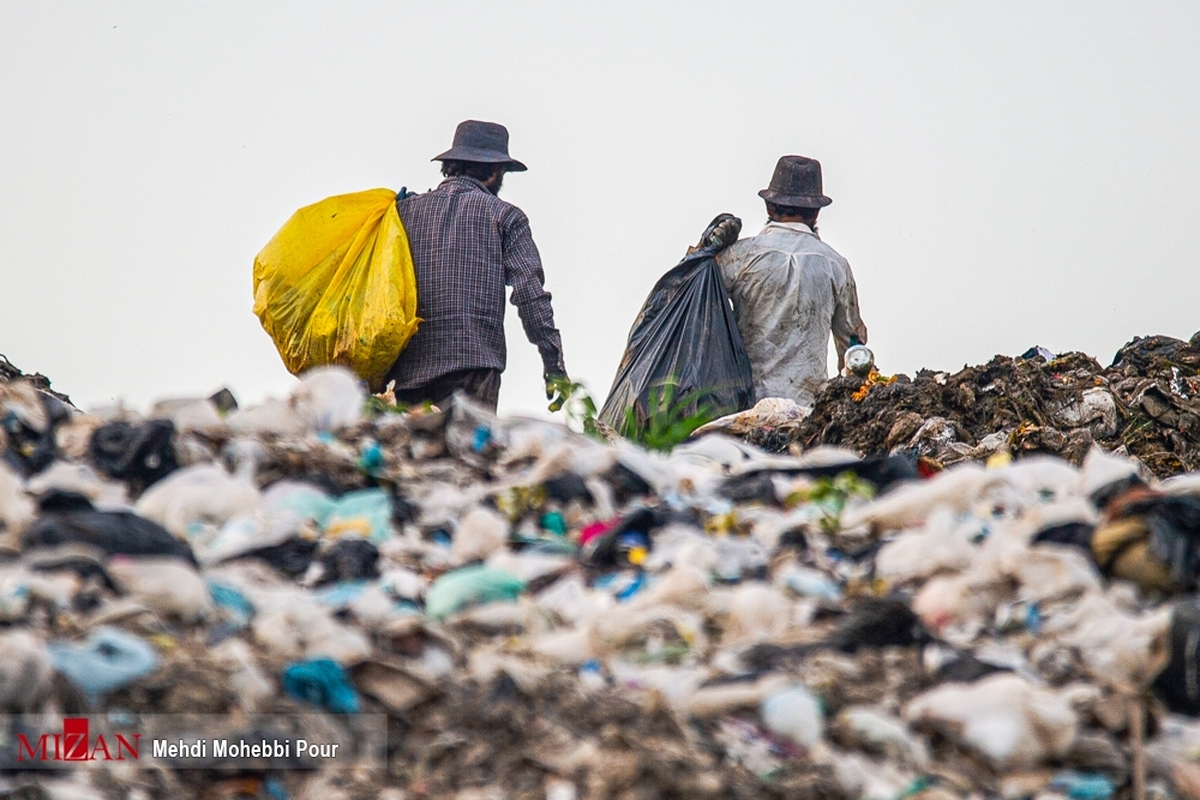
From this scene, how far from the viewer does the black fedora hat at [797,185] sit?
8.09 meters

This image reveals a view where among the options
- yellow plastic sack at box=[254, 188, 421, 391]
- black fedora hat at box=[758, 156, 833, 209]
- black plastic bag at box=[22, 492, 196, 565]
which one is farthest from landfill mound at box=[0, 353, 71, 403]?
black plastic bag at box=[22, 492, 196, 565]

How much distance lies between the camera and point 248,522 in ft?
11.1

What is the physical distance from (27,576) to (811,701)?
132 centimetres

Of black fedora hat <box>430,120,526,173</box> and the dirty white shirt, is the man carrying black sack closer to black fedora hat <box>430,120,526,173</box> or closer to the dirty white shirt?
the dirty white shirt

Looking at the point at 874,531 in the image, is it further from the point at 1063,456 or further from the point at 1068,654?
the point at 1063,456

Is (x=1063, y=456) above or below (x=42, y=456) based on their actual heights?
below

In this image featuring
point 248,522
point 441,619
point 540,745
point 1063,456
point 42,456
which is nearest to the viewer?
point 540,745

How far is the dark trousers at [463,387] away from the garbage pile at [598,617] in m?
2.86

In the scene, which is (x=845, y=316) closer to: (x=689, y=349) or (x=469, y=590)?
(x=689, y=349)

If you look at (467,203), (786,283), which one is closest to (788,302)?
(786,283)

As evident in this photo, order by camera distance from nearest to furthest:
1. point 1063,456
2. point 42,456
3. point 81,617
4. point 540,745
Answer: point 540,745, point 81,617, point 42,456, point 1063,456

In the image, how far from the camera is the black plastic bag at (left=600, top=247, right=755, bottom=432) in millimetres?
7797

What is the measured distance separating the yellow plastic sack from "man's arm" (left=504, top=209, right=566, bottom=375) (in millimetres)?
434

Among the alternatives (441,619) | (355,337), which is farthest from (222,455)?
(355,337)
